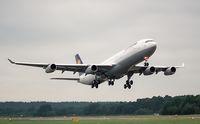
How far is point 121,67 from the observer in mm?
81750

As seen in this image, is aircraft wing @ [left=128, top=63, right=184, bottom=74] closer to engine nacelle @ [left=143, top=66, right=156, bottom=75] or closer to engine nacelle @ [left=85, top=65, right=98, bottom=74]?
engine nacelle @ [left=143, top=66, right=156, bottom=75]

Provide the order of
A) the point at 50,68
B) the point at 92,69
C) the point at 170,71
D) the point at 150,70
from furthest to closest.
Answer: the point at 170,71 → the point at 150,70 → the point at 92,69 → the point at 50,68

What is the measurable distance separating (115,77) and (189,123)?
15.3 metres

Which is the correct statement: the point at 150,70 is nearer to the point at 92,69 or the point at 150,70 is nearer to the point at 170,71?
the point at 170,71

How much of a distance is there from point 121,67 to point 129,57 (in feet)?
8.49

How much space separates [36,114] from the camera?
447 ft

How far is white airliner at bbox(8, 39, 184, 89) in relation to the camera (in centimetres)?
7912

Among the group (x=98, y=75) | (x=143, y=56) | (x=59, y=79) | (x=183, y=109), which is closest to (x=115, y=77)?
(x=98, y=75)

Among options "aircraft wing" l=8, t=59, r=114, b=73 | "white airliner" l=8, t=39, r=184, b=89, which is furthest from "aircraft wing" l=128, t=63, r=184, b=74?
"aircraft wing" l=8, t=59, r=114, b=73

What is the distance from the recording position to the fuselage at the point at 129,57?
78.7m

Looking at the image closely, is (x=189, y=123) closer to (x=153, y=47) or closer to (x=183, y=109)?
(x=153, y=47)

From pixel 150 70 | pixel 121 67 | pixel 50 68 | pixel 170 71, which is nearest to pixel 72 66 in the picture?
pixel 50 68

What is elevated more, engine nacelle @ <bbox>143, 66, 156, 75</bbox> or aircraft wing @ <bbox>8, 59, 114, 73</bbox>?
aircraft wing @ <bbox>8, 59, 114, 73</bbox>

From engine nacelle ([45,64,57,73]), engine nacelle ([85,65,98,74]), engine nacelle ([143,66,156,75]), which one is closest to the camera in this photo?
engine nacelle ([45,64,57,73])
